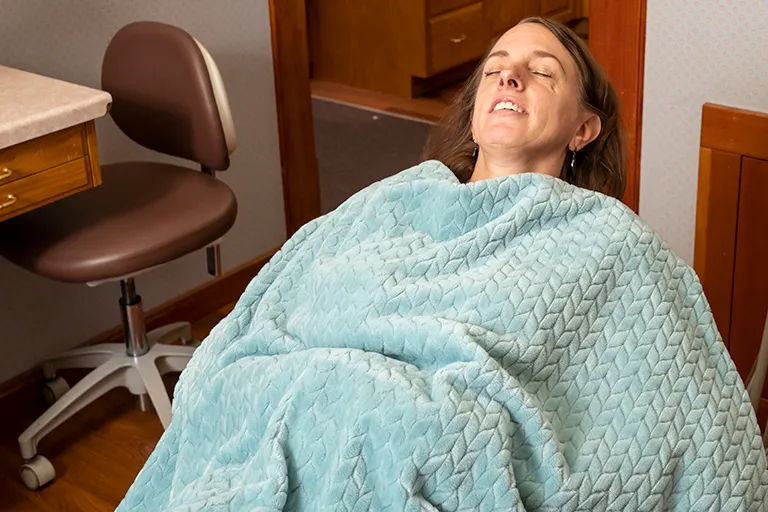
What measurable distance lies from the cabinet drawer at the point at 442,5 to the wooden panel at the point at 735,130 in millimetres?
2349

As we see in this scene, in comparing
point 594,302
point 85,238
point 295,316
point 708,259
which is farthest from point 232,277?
point 594,302

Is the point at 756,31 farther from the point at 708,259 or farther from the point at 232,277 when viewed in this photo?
the point at 232,277

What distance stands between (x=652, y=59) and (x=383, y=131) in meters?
A: 2.05

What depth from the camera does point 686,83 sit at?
2.04m

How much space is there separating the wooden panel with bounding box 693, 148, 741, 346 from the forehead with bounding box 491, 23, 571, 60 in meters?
0.61

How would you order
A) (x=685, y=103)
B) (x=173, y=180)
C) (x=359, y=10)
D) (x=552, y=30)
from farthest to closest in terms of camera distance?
(x=359, y=10), (x=173, y=180), (x=685, y=103), (x=552, y=30)

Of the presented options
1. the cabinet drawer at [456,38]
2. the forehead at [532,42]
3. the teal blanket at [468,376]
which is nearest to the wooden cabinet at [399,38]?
the cabinet drawer at [456,38]

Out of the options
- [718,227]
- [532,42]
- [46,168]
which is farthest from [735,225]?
[46,168]

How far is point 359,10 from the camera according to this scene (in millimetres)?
4387

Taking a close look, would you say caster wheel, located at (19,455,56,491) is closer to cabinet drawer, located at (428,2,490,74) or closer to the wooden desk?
the wooden desk

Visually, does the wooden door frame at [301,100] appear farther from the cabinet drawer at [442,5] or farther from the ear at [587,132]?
the cabinet drawer at [442,5]

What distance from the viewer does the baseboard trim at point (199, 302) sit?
261cm

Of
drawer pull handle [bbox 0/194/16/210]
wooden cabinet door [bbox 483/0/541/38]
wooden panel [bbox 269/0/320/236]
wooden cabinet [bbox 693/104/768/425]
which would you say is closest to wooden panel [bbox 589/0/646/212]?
wooden cabinet [bbox 693/104/768/425]

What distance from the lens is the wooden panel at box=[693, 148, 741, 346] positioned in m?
2.01
